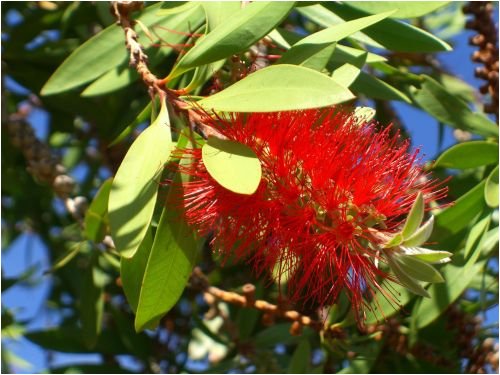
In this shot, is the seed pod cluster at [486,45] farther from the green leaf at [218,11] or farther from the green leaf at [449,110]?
the green leaf at [218,11]

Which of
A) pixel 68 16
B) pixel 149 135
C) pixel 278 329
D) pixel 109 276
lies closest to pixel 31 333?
pixel 109 276

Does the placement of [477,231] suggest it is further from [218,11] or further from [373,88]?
[218,11]

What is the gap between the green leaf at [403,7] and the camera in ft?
4.33

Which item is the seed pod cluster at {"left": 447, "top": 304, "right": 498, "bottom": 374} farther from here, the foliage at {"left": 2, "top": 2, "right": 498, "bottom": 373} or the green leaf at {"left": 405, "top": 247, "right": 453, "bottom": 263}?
the green leaf at {"left": 405, "top": 247, "right": 453, "bottom": 263}

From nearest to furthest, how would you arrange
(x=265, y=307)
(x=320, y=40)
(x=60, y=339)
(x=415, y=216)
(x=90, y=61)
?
(x=415, y=216) < (x=320, y=40) < (x=90, y=61) < (x=265, y=307) < (x=60, y=339)

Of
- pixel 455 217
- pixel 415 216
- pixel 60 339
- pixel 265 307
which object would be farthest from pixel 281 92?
pixel 60 339

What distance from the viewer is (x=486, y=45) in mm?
1781

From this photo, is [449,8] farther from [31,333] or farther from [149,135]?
[149,135]

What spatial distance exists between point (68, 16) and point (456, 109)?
0.95 m

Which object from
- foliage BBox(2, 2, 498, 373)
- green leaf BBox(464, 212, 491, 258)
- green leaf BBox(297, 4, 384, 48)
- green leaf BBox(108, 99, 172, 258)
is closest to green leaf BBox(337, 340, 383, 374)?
foliage BBox(2, 2, 498, 373)

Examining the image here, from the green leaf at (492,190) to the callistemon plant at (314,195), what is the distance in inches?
10.1

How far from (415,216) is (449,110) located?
75 cm

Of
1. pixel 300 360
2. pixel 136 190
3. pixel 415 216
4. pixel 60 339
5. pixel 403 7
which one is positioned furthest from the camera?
pixel 60 339

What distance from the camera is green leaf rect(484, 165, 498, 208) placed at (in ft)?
4.51
